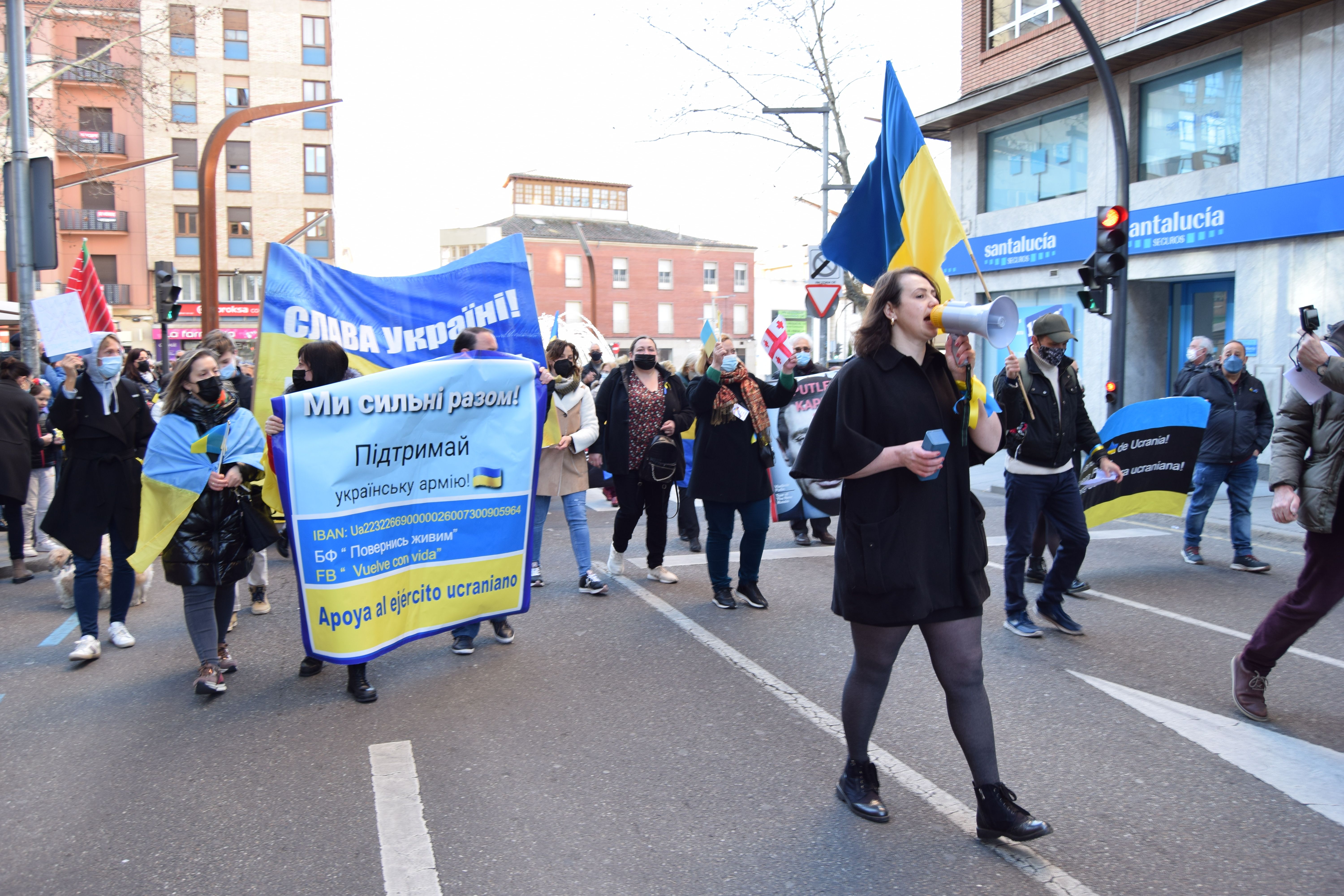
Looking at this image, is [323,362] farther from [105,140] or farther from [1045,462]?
[105,140]

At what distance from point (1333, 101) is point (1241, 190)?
5.52 feet

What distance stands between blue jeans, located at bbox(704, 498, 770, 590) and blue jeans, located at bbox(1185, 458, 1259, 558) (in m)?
3.84

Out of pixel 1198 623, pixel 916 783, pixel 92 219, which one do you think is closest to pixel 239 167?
pixel 92 219

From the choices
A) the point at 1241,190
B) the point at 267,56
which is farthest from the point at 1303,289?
the point at 267,56

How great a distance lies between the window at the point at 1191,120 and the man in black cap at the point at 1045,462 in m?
11.4

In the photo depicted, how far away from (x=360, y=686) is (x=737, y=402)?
310 cm

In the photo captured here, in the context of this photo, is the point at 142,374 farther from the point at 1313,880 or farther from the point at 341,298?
the point at 1313,880

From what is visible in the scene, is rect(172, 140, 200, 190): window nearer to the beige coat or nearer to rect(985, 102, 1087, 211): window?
rect(985, 102, 1087, 211): window

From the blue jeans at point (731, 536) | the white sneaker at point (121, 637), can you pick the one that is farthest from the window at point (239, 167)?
the blue jeans at point (731, 536)

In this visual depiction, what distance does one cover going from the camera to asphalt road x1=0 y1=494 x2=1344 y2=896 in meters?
3.23

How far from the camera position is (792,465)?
346 inches

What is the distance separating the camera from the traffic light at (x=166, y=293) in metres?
15.3

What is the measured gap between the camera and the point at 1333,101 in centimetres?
1330

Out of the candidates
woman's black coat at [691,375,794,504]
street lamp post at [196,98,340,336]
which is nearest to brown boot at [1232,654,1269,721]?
woman's black coat at [691,375,794,504]
